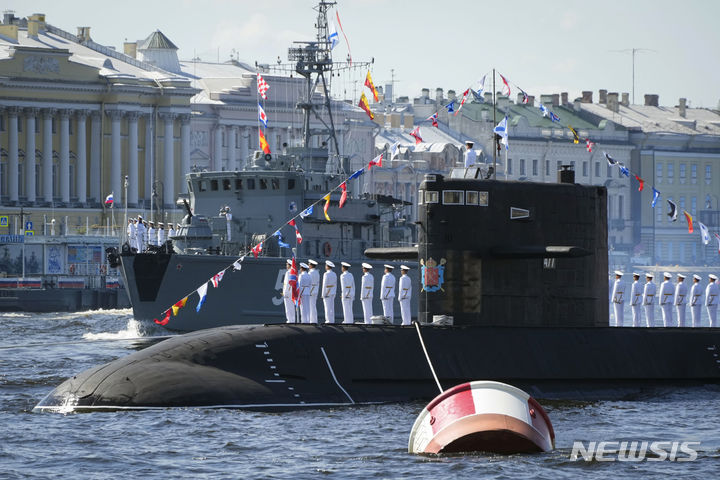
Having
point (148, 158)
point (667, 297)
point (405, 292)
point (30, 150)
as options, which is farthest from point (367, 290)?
point (148, 158)

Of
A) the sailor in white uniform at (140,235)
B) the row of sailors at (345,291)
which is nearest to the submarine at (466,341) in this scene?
the row of sailors at (345,291)

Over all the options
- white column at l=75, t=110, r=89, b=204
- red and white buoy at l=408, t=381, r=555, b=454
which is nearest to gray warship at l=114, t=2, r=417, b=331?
red and white buoy at l=408, t=381, r=555, b=454

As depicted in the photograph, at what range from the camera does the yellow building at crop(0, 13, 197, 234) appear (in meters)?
82.2

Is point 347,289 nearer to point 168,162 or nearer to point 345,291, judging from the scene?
point 345,291

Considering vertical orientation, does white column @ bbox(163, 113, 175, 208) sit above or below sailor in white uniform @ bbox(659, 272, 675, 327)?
above

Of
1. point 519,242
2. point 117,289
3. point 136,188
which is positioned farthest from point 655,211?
point 519,242

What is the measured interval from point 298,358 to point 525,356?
368 cm

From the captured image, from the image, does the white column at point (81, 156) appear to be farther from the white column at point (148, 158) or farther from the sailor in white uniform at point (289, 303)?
the sailor in white uniform at point (289, 303)

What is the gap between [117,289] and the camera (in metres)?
63.8

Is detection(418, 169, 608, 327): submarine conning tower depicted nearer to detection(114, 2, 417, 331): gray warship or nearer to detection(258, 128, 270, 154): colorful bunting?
detection(114, 2, 417, 331): gray warship

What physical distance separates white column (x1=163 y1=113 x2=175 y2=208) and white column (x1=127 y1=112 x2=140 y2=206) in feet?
6.73

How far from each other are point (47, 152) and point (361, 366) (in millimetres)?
64501

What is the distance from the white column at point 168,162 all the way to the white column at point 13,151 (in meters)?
9.62

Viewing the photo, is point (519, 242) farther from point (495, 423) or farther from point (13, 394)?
point (13, 394)
